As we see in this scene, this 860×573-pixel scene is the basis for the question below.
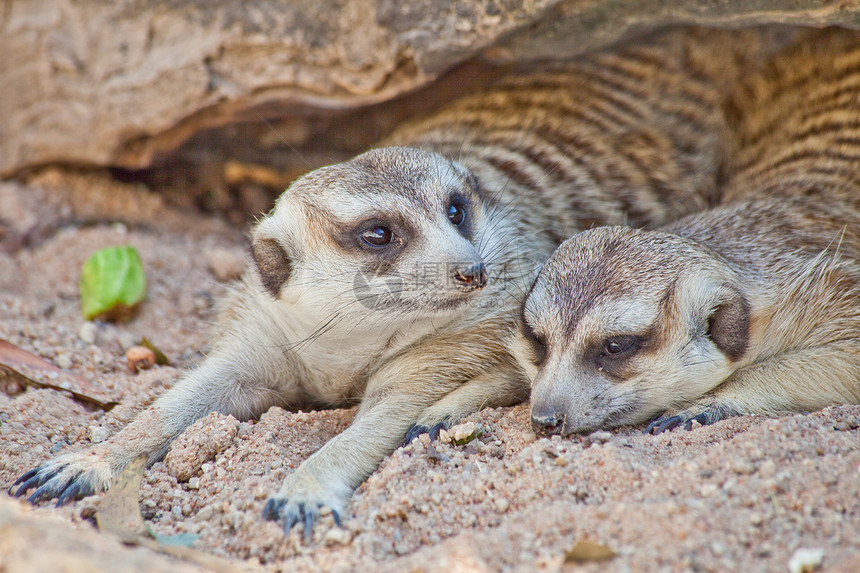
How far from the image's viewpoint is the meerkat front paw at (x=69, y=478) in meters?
2.22

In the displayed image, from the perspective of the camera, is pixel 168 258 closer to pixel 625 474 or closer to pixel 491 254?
pixel 491 254

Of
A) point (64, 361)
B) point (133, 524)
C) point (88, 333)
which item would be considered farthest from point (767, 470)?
point (88, 333)

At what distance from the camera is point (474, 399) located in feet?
8.80

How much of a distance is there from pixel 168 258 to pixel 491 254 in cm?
195

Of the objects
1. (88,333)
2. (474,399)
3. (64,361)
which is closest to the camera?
(474,399)

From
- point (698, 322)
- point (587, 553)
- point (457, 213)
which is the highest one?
point (457, 213)

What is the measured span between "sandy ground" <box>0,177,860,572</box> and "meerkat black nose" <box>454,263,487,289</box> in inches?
17.3

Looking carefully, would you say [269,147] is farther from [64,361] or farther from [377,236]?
[377,236]

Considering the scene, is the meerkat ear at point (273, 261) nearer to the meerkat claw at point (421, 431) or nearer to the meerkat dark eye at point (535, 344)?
the meerkat claw at point (421, 431)

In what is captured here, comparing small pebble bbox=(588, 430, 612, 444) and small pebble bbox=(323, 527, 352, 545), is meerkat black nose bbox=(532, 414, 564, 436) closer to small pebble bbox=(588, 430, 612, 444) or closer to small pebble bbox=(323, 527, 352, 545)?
small pebble bbox=(588, 430, 612, 444)

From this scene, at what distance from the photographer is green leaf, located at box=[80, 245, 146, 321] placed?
3443mm

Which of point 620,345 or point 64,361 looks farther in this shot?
point 64,361

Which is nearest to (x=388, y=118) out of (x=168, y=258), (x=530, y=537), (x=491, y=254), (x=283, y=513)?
(x=168, y=258)

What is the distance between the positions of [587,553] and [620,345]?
853 millimetres
